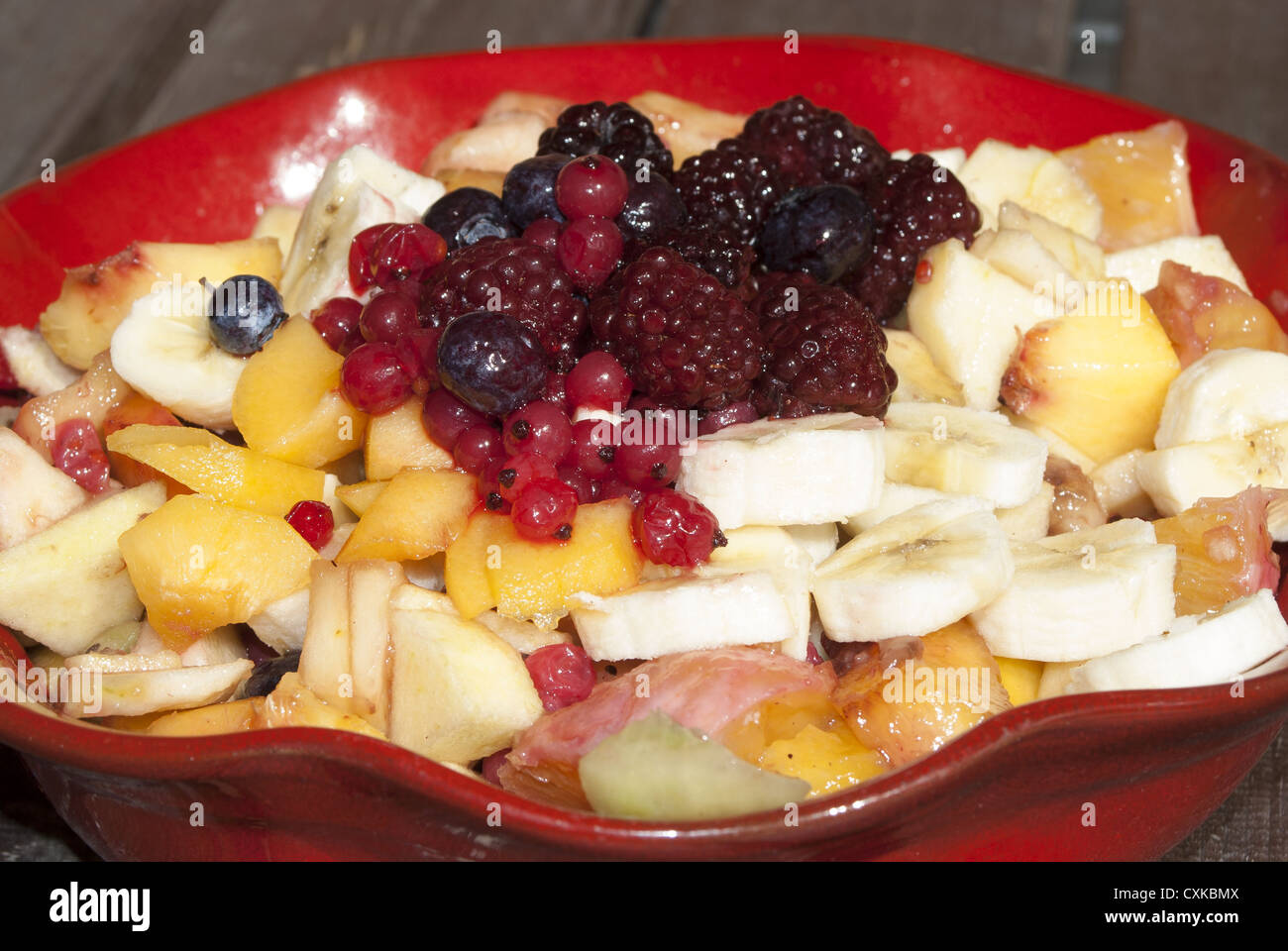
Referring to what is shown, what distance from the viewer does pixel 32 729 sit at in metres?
1.30

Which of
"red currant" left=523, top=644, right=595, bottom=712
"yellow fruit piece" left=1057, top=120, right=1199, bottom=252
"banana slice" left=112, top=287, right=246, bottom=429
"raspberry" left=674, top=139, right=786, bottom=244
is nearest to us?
"red currant" left=523, top=644, right=595, bottom=712

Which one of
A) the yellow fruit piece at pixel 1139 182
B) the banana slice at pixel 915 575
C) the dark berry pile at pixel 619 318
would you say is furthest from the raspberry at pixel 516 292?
the yellow fruit piece at pixel 1139 182

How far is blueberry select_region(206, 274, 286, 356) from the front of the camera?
1.86m

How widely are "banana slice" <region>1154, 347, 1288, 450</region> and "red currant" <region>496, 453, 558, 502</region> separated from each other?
955 mm

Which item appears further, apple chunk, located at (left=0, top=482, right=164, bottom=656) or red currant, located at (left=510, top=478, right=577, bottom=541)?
apple chunk, located at (left=0, top=482, right=164, bottom=656)

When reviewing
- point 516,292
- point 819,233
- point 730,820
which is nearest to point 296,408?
point 516,292

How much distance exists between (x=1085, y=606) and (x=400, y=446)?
0.92 meters

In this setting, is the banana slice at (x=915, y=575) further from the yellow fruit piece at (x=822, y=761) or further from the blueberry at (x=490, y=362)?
the blueberry at (x=490, y=362)

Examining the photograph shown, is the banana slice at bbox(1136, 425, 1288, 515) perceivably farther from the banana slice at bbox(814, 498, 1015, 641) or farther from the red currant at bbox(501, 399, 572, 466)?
the red currant at bbox(501, 399, 572, 466)

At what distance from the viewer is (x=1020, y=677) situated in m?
1.66

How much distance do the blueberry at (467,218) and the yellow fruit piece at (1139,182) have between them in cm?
116

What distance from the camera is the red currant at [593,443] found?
5.37ft

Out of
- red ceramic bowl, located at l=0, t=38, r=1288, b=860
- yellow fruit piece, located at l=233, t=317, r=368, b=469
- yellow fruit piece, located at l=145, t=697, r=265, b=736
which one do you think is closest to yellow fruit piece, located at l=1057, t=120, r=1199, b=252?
red ceramic bowl, located at l=0, t=38, r=1288, b=860
